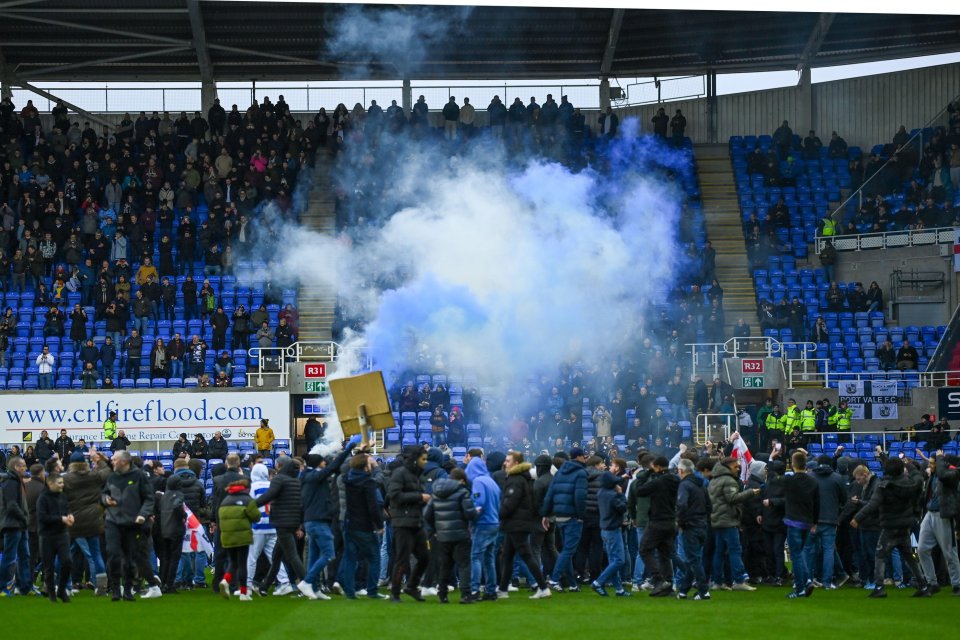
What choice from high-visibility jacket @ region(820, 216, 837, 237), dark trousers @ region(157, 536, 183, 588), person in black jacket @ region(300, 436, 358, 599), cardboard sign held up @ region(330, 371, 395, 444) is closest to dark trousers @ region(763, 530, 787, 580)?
cardboard sign held up @ region(330, 371, 395, 444)

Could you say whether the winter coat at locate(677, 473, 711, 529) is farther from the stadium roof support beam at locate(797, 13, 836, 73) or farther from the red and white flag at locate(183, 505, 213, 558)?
the stadium roof support beam at locate(797, 13, 836, 73)

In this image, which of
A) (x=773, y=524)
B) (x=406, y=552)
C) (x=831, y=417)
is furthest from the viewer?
(x=831, y=417)

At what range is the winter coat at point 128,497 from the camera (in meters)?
15.9

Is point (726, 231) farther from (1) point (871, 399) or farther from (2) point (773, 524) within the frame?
(2) point (773, 524)

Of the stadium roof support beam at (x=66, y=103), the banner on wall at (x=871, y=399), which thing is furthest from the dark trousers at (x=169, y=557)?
the stadium roof support beam at (x=66, y=103)

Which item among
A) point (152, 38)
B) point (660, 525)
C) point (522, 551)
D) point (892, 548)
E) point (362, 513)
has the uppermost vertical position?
point (152, 38)

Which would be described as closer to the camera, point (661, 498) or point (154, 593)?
point (661, 498)

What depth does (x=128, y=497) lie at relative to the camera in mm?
15898

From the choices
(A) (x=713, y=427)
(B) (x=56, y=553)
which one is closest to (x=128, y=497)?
(B) (x=56, y=553)

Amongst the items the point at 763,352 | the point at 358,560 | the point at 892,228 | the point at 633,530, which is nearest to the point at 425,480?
the point at 358,560

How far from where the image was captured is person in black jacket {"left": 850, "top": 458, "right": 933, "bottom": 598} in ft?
54.2

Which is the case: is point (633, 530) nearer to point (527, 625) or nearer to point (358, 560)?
point (358, 560)

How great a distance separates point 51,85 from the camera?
1624 inches

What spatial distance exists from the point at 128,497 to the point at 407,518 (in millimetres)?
3190
